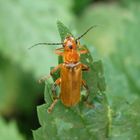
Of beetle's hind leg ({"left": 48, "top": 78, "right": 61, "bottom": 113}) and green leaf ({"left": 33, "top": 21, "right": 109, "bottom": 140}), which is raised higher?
beetle's hind leg ({"left": 48, "top": 78, "right": 61, "bottom": 113})

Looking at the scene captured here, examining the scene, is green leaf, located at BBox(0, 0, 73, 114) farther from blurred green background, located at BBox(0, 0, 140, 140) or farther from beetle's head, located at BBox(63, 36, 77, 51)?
beetle's head, located at BBox(63, 36, 77, 51)

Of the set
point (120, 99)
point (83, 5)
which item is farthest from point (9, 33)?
point (120, 99)

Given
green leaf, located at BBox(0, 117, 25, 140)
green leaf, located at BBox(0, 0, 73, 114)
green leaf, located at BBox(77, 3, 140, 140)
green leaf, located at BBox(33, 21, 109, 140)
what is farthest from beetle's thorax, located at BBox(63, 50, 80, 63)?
green leaf, located at BBox(0, 0, 73, 114)

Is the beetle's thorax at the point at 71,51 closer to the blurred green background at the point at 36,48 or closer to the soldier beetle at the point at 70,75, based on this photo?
the soldier beetle at the point at 70,75

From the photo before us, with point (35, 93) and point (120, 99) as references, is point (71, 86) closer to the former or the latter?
point (120, 99)

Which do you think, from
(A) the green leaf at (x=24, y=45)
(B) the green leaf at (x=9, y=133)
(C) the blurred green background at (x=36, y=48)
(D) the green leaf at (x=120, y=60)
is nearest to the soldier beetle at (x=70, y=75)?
(D) the green leaf at (x=120, y=60)

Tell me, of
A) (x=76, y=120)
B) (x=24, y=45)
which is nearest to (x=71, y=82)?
(x=76, y=120)

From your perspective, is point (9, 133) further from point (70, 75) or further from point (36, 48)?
point (36, 48)
